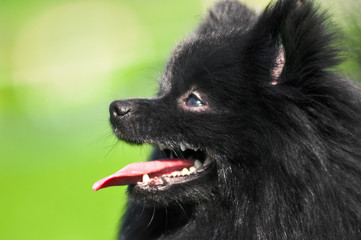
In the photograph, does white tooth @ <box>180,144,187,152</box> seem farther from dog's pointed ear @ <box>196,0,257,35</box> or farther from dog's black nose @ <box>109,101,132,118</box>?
dog's pointed ear @ <box>196,0,257,35</box>

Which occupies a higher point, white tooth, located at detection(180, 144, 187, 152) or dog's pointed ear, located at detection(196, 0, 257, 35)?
dog's pointed ear, located at detection(196, 0, 257, 35)

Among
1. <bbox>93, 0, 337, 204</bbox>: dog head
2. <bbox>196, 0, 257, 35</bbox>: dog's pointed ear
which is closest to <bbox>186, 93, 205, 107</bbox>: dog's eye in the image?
<bbox>93, 0, 337, 204</bbox>: dog head

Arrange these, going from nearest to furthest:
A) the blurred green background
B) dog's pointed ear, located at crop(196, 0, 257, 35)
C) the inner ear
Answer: the inner ear < dog's pointed ear, located at crop(196, 0, 257, 35) < the blurred green background

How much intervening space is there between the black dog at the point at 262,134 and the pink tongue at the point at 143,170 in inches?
0.8

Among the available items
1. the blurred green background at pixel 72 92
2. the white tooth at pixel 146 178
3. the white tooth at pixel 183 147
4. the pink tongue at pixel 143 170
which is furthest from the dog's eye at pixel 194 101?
the blurred green background at pixel 72 92

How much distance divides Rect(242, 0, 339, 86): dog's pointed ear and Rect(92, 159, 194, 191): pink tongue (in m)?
0.63

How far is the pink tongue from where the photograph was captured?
13.0 ft

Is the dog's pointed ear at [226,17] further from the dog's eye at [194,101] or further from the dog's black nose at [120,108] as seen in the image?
the dog's black nose at [120,108]

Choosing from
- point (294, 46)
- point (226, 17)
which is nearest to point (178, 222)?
point (294, 46)

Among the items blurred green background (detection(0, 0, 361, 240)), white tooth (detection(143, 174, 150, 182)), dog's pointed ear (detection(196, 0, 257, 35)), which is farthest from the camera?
blurred green background (detection(0, 0, 361, 240))

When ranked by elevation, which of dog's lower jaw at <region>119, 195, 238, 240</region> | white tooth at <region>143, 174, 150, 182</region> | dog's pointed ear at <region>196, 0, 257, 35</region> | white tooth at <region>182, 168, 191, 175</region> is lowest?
dog's lower jaw at <region>119, 195, 238, 240</region>

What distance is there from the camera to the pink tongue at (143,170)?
3949 millimetres

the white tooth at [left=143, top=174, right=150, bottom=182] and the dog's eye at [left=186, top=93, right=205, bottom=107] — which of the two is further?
the white tooth at [left=143, top=174, right=150, bottom=182]

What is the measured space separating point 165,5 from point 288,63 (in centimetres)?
1730
